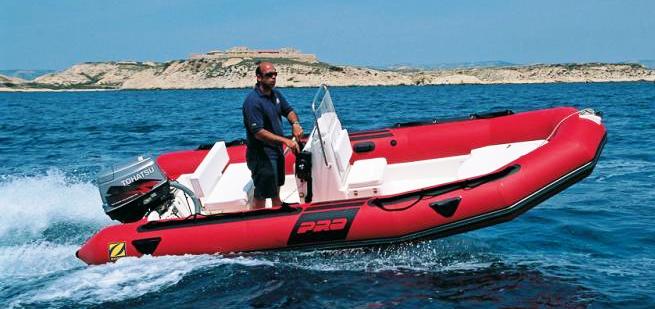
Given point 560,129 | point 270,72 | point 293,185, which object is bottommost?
point 293,185

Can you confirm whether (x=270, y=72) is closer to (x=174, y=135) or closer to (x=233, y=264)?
(x=233, y=264)

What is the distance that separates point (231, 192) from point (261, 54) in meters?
123

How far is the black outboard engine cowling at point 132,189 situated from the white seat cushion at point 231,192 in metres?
0.51

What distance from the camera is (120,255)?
6520 mm

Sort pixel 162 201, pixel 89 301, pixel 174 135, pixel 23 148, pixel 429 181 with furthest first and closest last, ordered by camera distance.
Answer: pixel 174 135, pixel 23 148, pixel 429 181, pixel 162 201, pixel 89 301

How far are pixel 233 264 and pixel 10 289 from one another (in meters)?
1.93

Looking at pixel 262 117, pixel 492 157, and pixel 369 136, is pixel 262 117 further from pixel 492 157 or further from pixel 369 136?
pixel 492 157

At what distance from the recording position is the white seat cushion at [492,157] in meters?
7.41

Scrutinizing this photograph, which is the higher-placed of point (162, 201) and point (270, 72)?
point (270, 72)

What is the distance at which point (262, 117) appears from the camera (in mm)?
6293

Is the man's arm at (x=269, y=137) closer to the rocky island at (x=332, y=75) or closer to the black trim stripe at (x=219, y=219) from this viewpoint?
the black trim stripe at (x=219, y=219)

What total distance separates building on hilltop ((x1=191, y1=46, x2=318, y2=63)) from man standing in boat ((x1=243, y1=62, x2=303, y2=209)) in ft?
380

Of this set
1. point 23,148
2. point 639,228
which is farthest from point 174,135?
point 639,228

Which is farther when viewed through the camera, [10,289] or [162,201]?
[162,201]
